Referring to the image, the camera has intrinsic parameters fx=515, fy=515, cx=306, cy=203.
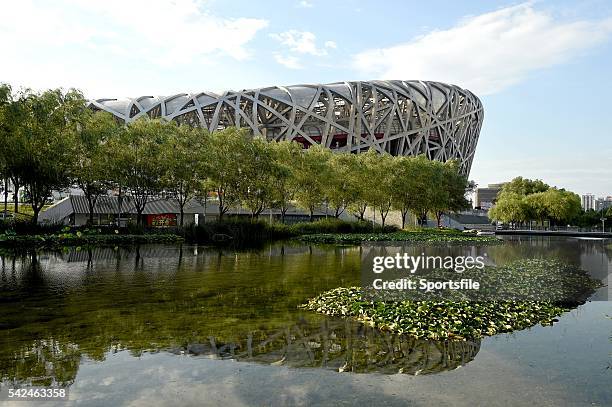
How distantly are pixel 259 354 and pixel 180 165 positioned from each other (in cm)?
3477

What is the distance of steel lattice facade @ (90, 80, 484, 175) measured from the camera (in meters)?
76.8

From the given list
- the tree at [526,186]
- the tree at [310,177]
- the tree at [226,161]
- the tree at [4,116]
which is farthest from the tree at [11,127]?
the tree at [526,186]

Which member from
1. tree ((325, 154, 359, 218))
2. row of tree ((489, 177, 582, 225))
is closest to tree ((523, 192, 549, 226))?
row of tree ((489, 177, 582, 225))

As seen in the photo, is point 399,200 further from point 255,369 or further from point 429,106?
point 255,369

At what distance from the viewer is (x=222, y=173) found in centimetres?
4234

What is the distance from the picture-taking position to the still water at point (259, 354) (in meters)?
6.78

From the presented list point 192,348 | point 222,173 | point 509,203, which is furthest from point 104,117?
point 509,203

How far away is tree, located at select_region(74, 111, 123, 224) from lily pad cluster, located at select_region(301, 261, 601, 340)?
95.2ft

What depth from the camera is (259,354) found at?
851 cm

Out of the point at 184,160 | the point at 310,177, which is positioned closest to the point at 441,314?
the point at 184,160

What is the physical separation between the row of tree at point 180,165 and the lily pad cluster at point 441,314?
25.7 meters

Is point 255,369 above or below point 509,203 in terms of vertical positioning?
below

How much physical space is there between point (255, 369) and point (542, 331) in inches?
252

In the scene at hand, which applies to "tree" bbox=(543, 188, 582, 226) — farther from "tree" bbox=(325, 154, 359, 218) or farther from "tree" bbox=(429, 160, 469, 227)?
"tree" bbox=(325, 154, 359, 218)
